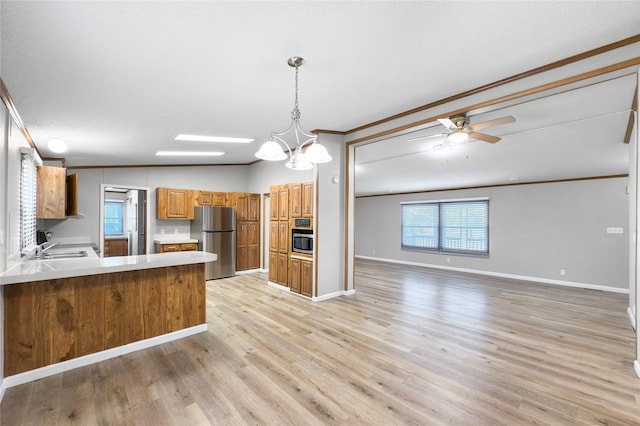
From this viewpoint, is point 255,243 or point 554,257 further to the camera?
point 255,243

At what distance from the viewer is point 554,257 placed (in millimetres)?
6715

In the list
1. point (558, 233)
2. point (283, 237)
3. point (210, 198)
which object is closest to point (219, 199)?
point (210, 198)

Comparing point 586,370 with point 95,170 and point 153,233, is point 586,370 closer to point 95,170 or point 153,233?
point 153,233

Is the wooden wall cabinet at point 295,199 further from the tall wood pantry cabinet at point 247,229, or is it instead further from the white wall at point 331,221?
the tall wood pantry cabinet at point 247,229

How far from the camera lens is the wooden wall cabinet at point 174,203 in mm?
6230

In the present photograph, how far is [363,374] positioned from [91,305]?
265 centimetres

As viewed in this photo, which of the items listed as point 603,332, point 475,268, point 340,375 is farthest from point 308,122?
point 475,268

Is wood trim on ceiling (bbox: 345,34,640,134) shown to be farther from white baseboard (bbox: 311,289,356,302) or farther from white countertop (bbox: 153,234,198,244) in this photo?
white countertop (bbox: 153,234,198,244)

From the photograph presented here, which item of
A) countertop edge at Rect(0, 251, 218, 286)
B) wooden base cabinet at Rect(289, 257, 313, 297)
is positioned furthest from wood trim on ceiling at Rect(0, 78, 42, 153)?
wooden base cabinet at Rect(289, 257, 313, 297)

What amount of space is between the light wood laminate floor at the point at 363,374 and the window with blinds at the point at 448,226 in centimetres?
371

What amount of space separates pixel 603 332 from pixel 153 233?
7799 millimetres

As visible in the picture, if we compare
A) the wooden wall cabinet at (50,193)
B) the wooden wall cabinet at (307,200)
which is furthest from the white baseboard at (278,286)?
the wooden wall cabinet at (50,193)

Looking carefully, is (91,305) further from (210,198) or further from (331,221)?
(210,198)

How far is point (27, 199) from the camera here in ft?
11.5
